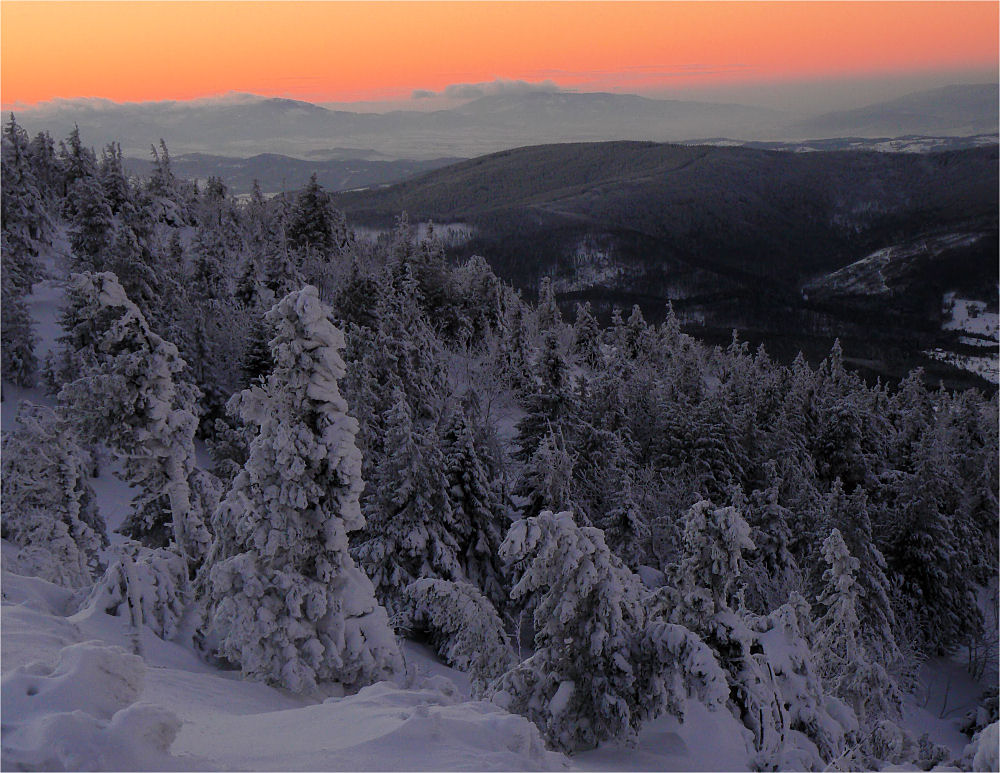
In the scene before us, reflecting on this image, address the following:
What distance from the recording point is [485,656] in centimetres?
1398

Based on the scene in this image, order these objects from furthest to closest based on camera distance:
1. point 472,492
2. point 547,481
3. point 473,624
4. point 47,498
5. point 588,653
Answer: point 547,481
point 472,492
point 47,498
point 473,624
point 588,653

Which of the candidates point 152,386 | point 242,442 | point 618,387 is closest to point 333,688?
point 152,386

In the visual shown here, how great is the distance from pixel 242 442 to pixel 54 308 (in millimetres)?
31145

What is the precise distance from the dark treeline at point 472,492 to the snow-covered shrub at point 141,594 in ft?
0.24

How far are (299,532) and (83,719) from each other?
665cm

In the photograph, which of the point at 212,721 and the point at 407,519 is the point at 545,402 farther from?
the point at 212,721

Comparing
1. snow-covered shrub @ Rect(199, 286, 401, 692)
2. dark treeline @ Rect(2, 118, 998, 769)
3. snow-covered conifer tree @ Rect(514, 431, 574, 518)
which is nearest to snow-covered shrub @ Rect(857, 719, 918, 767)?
dark treeline @ Rect(2, 118, 998, 769)

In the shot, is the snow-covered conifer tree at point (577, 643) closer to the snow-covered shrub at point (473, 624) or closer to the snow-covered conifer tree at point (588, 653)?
the snow-covered conifer tree at point (588, 653)

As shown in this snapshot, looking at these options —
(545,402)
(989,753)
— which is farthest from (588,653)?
(545,402)

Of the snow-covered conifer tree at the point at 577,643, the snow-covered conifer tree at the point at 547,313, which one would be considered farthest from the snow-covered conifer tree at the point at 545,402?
the snow-covered conifer tree at the point at 547,313

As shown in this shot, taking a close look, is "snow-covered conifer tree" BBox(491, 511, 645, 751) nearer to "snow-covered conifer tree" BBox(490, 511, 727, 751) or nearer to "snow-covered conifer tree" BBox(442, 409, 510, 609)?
"snow-covered conifer tree" BBox(490, 511, 727, 751)

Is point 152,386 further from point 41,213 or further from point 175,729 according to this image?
point 41,213

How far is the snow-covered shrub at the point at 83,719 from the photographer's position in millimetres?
5270

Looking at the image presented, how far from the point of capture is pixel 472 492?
26312 millimetres
